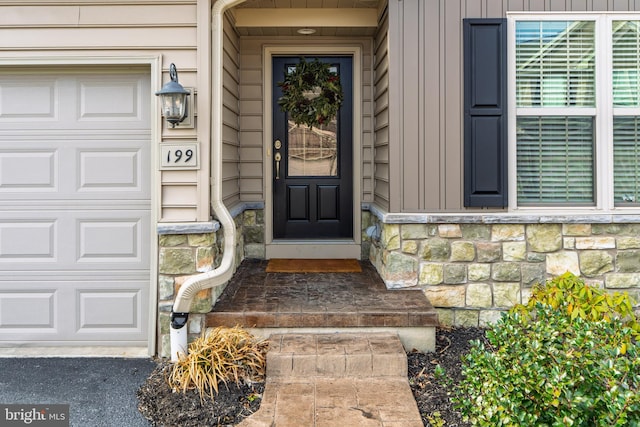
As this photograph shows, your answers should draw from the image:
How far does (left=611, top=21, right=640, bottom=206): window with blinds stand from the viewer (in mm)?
3744

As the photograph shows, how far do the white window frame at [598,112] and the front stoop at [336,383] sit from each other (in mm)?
1602

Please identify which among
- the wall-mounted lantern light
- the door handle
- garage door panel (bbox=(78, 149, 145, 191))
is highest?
the wall-mounted lantern light

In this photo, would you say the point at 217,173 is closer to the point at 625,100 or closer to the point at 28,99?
the point at 28,99

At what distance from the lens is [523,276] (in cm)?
373

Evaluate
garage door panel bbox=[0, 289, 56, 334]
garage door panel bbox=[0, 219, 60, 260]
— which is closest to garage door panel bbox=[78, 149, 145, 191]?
garage door panel bbox=[0, 219, 60, 260]

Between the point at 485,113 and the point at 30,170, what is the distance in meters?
3.24

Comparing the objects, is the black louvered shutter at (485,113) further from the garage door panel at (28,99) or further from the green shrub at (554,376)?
the garage door panel at (28,99)

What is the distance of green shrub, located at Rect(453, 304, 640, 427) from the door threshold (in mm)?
2757

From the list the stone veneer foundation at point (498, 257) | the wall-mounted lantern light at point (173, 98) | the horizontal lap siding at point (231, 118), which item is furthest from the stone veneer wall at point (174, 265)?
the wall-mounted lantern light at point (173, 98)

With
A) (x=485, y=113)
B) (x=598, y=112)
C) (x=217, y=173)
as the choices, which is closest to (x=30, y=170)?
(x=217, y=173)

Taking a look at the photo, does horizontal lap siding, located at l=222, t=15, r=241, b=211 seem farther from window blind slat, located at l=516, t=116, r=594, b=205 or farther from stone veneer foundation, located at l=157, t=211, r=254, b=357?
window blind slat, located at l=516, t=116, r=594, b=205

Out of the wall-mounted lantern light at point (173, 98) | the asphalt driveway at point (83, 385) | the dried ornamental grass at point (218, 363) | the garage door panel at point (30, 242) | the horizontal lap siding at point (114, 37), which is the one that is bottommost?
the asphalt driveway at point (83, 385)

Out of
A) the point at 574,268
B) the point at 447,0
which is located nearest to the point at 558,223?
the point at 574,268

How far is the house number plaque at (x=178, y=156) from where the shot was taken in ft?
11.1
